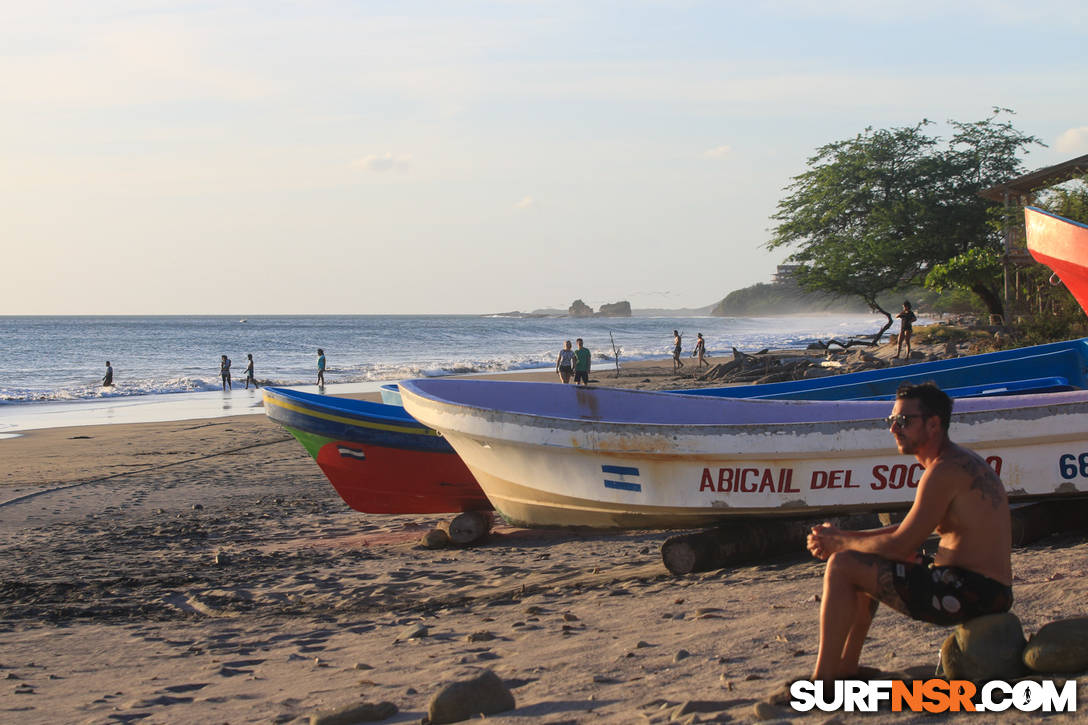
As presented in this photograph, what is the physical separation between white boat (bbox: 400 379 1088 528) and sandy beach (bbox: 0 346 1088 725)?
16.6 inches

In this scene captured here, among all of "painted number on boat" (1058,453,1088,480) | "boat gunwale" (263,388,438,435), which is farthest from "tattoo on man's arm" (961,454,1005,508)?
"boat gunwale" (263,388,438,435)

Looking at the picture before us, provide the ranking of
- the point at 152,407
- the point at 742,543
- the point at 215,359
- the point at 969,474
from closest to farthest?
the point at 969,474, the point at 742,543, the point at 152,407, the point at 215,359

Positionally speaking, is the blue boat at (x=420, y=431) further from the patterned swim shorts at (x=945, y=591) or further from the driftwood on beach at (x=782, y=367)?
the driftwood on beach at (x=782, y=367)

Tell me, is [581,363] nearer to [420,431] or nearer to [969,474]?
[420,431]

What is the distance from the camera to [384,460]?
364 inches

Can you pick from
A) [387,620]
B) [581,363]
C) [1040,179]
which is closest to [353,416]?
[387,620]

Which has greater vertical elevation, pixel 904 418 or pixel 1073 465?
pixel 904 418

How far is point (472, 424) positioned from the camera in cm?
750

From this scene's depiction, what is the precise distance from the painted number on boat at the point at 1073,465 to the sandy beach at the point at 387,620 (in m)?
0.42

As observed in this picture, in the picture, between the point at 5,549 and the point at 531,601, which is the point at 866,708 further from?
the point at 5,549

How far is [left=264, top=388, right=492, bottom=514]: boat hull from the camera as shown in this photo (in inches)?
359

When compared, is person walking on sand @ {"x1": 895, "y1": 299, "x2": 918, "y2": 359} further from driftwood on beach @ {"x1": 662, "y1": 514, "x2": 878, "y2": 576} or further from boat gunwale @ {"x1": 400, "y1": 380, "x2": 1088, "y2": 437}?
driftwood on beach @ {"x1": 662, "y1": 514, "x2": 878, "y2": 576}

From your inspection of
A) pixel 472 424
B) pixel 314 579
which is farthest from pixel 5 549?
pixel 472 424

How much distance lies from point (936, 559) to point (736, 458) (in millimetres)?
2797
